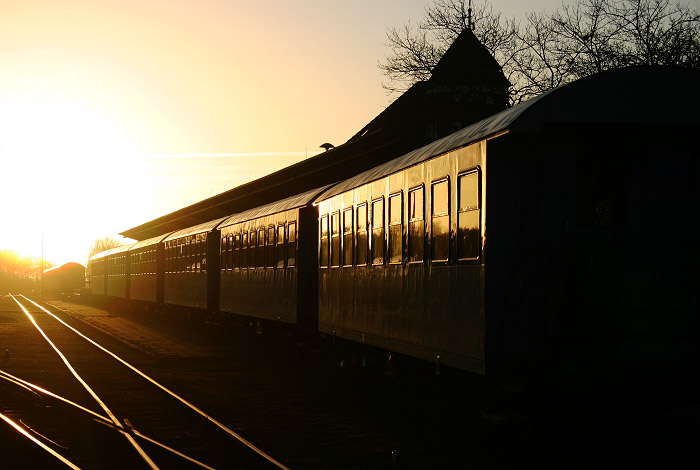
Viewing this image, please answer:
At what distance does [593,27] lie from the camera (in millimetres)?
33312

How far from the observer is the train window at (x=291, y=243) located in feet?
58.3

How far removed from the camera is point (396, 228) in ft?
38.2

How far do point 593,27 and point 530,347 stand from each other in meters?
27.1

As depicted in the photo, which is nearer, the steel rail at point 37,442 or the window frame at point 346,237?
the steel rail at point 37,442

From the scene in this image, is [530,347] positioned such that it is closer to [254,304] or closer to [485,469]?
[485,469]

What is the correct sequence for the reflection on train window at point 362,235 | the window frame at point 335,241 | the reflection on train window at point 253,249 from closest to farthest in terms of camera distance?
the reflection on train window at point 362,235, the window frame at point 335,241, the reflection on train window at point 253,249

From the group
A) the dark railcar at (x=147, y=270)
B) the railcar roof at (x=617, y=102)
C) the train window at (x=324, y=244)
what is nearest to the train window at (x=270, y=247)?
the train window at (x=324, y=244)

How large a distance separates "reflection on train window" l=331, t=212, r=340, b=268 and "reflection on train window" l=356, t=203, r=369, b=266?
124 cm

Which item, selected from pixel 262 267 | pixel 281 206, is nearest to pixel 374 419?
pixel 281 206

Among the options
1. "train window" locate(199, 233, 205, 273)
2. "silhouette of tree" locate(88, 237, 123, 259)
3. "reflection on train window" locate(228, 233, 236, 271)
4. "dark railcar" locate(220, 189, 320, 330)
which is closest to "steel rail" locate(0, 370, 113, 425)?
"dark railcar" locate(220, 189, 320, 330)

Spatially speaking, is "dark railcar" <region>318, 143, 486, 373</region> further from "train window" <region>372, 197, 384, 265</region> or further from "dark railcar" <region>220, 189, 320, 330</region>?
"dark railcar" <region>220, 189, 320, 330</region>

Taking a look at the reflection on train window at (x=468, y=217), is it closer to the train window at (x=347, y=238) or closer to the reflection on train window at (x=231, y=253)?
the train window at (x=347, y=238)

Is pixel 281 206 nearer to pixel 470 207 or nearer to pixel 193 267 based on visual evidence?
pixel 193 267

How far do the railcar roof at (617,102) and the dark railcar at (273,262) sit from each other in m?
8.80
